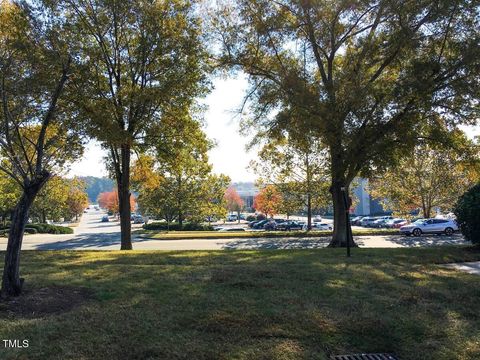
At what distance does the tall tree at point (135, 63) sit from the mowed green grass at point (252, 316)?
858 cm

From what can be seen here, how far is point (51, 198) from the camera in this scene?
4641cm

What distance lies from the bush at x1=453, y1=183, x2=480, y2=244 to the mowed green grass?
549 cm

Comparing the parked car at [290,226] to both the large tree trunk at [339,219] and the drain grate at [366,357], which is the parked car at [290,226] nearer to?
the large tree trunk at [339,219]

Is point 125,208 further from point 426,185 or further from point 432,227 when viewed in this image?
point 426,185

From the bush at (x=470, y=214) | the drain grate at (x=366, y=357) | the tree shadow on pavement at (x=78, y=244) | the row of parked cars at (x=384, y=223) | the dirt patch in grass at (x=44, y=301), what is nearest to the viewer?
the drain grate at (x=366, y=357)

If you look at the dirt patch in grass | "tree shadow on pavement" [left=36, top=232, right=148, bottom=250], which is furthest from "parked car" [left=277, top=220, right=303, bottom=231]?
the dirt patch in grass

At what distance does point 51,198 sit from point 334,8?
124 ft

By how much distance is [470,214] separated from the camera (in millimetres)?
14555

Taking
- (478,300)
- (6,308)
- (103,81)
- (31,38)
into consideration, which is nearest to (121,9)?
(103,81)

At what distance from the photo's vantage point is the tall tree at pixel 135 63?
54.0ft

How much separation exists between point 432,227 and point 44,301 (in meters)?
32.3

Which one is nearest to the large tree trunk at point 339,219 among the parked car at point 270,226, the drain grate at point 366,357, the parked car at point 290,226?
the drain grate at point 366,357

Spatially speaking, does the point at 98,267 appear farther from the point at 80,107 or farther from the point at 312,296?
the point at 80,107

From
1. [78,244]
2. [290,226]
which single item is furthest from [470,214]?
[290,226]
